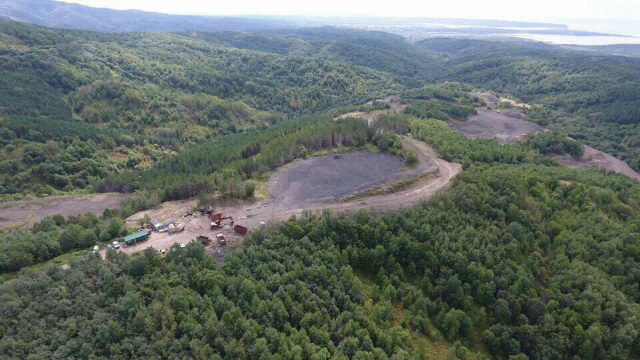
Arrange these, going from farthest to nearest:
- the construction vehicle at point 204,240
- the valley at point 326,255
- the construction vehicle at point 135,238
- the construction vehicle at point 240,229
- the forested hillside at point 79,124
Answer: the forested hillside at point 79,124 → the construction vehicle at point 240,229 → the construction vehicle at point 135,238 → the construction vehicle at point 204,240 → the valley at point 326,255

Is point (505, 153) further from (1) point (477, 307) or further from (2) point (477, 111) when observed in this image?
(2) point (477, 111)

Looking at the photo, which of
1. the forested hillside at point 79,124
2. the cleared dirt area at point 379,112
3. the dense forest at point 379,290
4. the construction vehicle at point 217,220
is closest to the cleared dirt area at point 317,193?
the construction vehicle at point 217,220

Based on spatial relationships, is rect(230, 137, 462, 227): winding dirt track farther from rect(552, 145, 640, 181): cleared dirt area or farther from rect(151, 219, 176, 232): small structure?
rect(552, 145, 640, 181): cleared dirt area

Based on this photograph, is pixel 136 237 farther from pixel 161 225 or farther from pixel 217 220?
pixel 217 220

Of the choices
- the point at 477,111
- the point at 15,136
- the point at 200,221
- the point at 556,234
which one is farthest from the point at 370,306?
the point at 477,111

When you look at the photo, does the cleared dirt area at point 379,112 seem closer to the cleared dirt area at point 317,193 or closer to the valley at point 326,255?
the valley at point 326,255

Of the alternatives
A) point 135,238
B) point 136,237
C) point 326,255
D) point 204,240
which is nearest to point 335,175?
point 326,255
